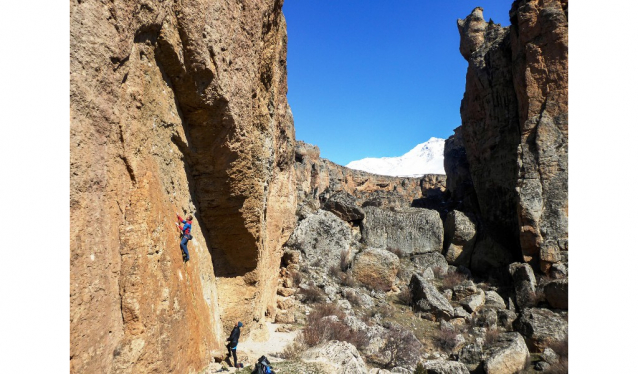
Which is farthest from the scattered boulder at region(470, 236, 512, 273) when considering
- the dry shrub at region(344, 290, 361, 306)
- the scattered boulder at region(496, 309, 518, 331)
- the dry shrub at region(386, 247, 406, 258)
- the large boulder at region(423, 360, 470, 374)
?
the large boulder at region(423, 360, 470, 374)

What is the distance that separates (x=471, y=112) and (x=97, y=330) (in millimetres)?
24231

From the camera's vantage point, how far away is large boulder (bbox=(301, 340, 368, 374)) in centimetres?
588

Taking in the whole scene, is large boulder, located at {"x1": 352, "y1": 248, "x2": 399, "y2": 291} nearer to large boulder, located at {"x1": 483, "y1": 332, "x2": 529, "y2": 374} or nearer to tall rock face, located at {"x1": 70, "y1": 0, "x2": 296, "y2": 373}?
large boulder, located at {"x1": 483, "y1": 332, "x2": 529, "y2": 374}

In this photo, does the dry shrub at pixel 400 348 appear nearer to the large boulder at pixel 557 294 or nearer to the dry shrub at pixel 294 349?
the dry shrub at pixel 294 349

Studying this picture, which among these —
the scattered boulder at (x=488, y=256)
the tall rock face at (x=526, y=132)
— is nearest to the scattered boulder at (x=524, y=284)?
the tall rock face at (x=526, y=132)

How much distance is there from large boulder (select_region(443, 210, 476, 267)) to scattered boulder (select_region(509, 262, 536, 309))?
348cm

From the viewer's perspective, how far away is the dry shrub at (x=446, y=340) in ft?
35.9

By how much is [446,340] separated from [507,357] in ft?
7.46

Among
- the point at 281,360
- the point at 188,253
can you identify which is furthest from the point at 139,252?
the point at 281,360

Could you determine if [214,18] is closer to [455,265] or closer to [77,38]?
[77,38]

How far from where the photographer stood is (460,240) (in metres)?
20.5

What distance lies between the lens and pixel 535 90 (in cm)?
1808

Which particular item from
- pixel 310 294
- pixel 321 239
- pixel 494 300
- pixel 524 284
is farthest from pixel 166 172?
pixel 524 284

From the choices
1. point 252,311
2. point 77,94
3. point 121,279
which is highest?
point 77,94
